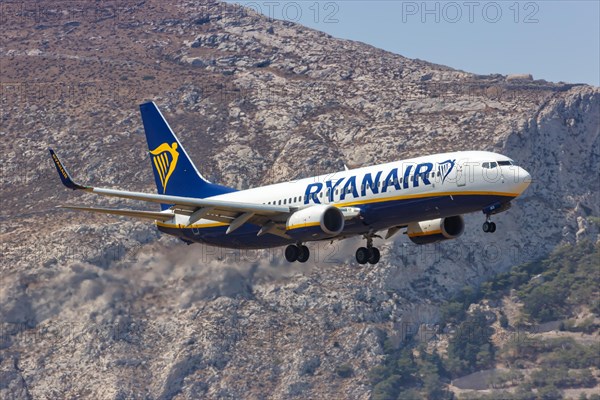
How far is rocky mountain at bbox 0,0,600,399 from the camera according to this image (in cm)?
12800

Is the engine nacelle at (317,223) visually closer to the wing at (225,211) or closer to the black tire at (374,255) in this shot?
the wing at (225,211)

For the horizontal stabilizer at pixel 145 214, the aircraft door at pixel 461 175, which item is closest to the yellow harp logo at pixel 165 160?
the horizontal stabilizer at pixel 145 214

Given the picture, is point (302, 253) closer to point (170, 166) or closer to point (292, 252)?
point (292, 252)

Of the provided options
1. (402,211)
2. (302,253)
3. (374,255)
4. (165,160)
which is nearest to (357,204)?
(402,211)

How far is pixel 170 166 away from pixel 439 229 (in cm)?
2129

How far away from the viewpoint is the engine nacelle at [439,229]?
6719 cm

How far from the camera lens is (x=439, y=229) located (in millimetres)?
67188

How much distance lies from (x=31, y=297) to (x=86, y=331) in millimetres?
20719

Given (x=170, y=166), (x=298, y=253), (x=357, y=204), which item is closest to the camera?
(x=357, y=204)

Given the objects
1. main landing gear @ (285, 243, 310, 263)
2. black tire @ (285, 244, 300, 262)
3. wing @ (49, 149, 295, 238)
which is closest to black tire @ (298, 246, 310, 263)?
main landing gear @ (285, 243, 310, 263)

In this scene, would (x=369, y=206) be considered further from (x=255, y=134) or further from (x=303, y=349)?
(x=255, y=134)

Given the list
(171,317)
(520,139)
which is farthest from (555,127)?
(171,317)

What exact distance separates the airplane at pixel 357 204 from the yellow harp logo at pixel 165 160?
22.5 ft

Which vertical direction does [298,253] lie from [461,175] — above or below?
below
